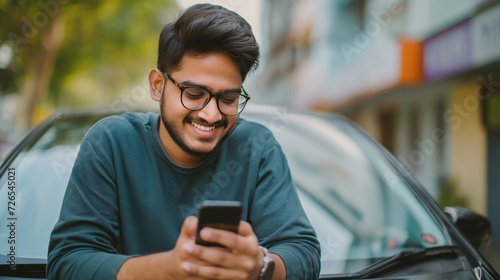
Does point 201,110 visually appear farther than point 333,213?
No

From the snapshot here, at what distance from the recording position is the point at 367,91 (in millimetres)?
11391

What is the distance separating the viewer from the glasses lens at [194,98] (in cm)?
133

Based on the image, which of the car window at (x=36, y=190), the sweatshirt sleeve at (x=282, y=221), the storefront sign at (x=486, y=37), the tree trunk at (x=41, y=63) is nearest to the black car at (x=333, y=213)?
the car window at (x=36, y=190)

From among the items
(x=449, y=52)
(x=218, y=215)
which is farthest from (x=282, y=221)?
(x=449, y=52)

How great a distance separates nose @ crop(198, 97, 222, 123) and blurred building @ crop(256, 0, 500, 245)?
1.43 m

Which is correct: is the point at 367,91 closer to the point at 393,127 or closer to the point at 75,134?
the point at 393,127

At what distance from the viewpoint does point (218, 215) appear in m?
0.90

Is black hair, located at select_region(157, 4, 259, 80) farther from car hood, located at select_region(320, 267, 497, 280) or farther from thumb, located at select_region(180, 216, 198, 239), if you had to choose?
car hood, located at select_region(320, 267, 497, 280)

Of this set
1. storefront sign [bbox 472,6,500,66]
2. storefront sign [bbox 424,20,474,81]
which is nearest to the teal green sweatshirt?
storefront sign [bbox 472,6,500,66]

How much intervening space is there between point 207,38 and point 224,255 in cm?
67

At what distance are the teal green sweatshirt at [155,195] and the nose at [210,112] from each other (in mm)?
187

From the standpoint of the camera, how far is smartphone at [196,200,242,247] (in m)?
0.88

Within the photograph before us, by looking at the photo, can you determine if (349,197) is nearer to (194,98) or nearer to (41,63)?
(194,98)

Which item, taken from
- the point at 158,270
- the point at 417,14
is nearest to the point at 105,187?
the point at 158,270
